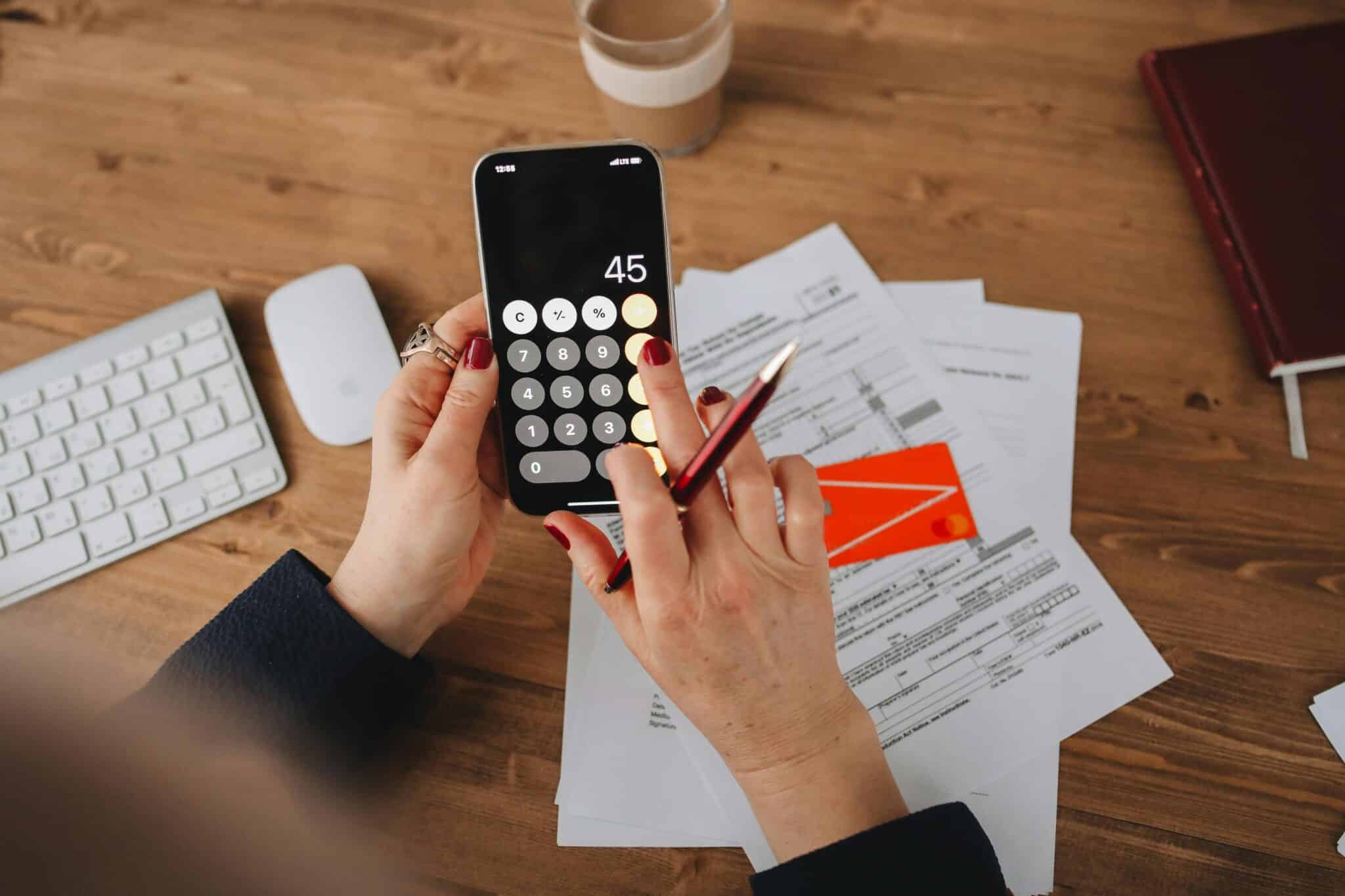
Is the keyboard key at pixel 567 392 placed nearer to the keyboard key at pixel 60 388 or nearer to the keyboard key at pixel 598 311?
the keyboard key at pixel 598 311

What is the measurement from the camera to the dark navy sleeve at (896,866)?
1.34 feet

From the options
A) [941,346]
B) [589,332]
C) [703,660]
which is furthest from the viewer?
[941,346]

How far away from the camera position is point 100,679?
1.74 feet

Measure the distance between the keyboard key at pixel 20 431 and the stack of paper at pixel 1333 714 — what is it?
0.88 metres

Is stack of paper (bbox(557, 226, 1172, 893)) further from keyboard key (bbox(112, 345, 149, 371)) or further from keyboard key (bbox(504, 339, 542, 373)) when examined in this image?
keyboard key (bbox(112, 345, 149, 371))

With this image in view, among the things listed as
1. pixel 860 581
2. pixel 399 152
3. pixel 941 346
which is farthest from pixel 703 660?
pixel 399 152

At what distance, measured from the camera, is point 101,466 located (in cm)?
58

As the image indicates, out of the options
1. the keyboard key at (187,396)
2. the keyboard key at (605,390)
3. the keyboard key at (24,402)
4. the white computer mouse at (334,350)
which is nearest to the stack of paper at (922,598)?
the keyboard key at (605,390)

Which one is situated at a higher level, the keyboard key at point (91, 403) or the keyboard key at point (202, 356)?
the keyboard key at point (202, 356)

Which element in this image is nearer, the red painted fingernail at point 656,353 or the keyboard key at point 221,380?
the red painted fingernail at point 656,353

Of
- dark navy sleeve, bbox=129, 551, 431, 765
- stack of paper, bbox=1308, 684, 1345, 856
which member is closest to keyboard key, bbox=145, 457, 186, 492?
dark navy sleeve, bbox=129, 551, 431, 765

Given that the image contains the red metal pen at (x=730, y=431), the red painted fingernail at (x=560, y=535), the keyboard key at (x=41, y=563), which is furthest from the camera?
the keyboard key at (x=41, y=563)

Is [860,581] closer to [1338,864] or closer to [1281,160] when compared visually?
[1338,864]

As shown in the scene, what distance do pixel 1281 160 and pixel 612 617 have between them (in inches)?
23.0
